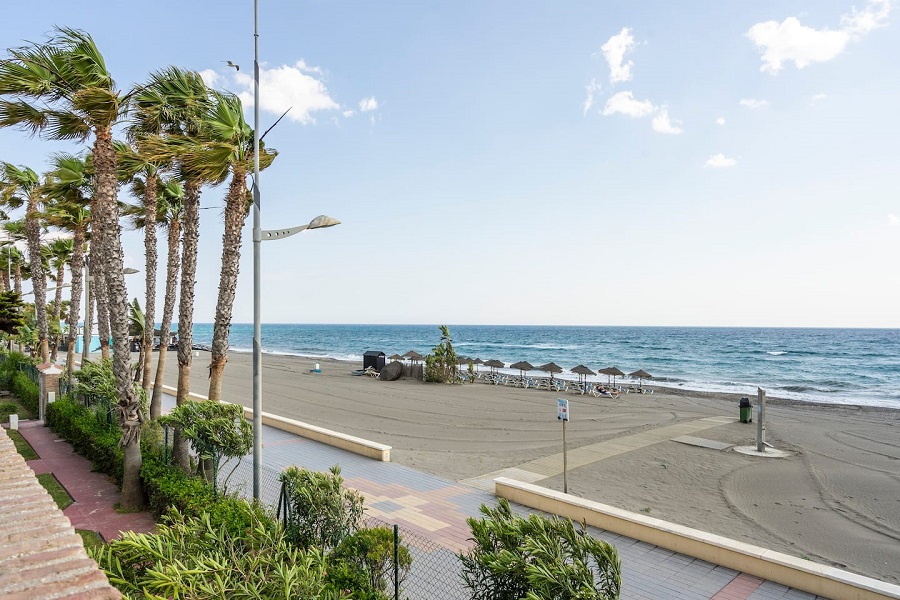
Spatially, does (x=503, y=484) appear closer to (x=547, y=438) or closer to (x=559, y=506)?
(x=559, y=506)

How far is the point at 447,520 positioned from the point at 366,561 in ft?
12.5

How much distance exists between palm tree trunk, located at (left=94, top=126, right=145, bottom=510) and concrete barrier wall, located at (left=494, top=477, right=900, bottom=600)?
8.02 metres

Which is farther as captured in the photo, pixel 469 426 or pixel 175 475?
pixel 469 426

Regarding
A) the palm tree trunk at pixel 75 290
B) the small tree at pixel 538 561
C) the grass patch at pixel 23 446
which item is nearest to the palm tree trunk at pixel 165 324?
the grass patch at pixel 23 446

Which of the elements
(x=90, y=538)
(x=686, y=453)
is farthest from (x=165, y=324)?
(x=686, y=453)

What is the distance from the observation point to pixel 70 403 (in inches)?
672

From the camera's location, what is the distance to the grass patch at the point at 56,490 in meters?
10.6

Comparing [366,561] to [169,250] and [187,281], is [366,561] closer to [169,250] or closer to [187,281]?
[187,281]

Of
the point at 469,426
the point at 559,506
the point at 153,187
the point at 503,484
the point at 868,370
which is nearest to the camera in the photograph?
the point at 559,506

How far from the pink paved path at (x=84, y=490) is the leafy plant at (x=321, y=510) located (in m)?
3.90

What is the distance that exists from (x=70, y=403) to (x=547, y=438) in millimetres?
16194

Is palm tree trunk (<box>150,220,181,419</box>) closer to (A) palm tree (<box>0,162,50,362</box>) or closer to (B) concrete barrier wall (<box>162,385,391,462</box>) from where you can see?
(B) concrete barrier wall (<box>162,385,391,462</box>)

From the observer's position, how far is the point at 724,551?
7.70 metres

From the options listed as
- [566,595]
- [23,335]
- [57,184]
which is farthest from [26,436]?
[23,335]
